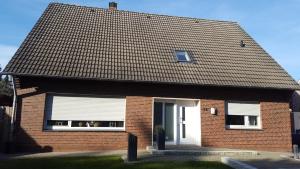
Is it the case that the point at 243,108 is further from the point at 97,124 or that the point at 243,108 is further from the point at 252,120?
the point at 97,124

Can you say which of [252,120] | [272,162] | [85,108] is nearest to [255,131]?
[252,120]

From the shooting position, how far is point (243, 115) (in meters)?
16.2

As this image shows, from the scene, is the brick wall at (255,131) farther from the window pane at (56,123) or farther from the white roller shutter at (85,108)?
the window pane at (56,123)

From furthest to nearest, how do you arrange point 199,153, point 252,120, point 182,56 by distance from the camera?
point 182,56, point 252,120, point 199,153

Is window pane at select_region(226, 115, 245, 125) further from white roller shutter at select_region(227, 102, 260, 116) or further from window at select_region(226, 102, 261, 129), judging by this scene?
white roller shutter at select_region(227, 102, 260, 116)

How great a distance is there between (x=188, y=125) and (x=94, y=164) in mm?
6269

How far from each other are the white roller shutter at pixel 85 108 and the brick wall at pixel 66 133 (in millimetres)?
355

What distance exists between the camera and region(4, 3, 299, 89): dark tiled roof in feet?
48.1

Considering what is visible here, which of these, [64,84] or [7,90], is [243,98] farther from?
[7,90]

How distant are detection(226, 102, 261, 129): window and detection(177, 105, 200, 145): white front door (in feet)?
4.86

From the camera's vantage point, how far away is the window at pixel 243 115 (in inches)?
631

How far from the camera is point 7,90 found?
4969cm

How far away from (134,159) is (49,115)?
4881 millimetres

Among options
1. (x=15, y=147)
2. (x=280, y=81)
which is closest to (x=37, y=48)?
(x=15, y=147)
